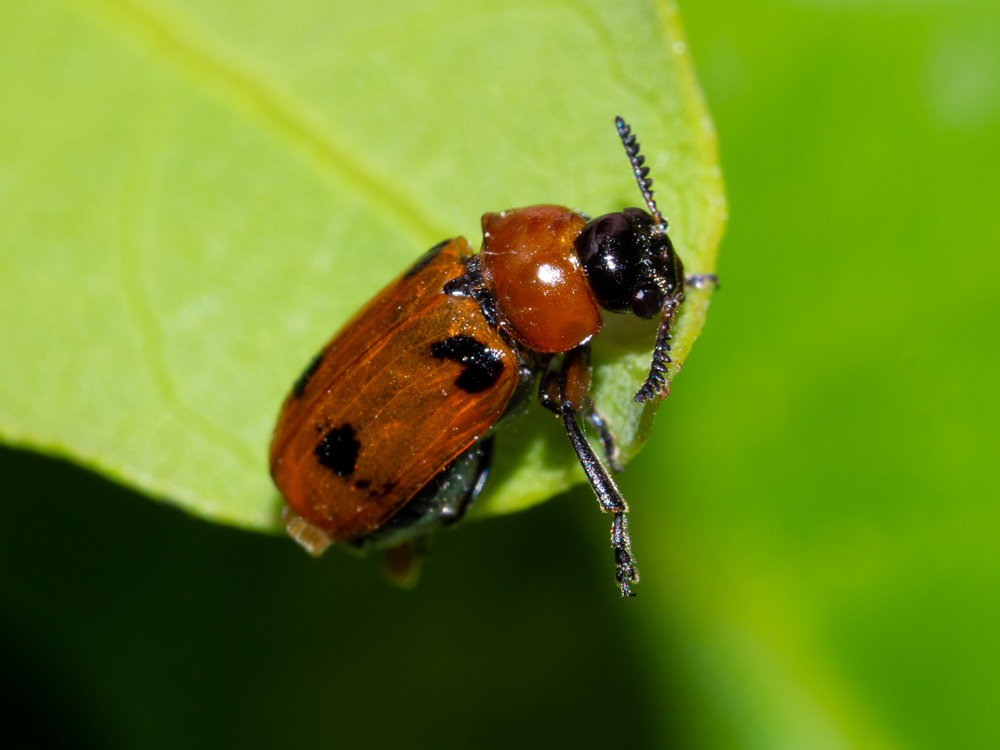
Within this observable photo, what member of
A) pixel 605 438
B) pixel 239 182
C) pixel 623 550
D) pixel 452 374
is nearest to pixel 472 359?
pixel 452 374

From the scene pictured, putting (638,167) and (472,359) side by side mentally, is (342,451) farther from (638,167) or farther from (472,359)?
(638,167)

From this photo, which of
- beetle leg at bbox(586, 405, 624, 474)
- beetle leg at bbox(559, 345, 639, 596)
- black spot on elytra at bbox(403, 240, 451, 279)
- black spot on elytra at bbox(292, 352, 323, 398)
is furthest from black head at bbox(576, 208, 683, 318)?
black spot on elytra at bbox(292, 352, 323, 398)

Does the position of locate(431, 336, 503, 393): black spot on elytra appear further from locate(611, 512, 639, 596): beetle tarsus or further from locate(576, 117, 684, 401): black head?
locate(611, 512, 639, 596): beetle tarsus

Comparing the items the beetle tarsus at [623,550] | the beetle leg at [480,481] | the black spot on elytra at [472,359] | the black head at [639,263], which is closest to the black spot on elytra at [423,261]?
the black spot on elytra at [472,359]

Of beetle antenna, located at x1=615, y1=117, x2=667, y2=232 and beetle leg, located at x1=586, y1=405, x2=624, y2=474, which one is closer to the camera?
beetle antenna, located at x1=615, y1=117, x2=667, y2=232

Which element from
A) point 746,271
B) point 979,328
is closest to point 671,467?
point 746,271

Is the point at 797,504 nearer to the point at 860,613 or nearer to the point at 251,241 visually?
the point at 860,613
